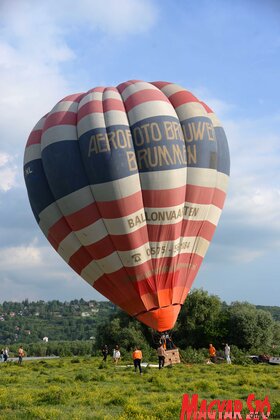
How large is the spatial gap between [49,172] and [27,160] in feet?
6.96

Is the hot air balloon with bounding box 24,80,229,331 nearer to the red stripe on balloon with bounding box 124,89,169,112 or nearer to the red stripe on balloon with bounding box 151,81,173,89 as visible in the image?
the red stripe on balloon with bounding box 124,89,169,112

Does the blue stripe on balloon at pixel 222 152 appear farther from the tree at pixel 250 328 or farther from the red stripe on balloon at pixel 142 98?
the tree at pixel 250 328

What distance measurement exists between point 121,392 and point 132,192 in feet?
21.1

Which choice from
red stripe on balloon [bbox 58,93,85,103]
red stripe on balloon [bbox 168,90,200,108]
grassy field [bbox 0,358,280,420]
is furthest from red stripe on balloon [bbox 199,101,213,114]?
grassy field [bbox 0,358,280,420]

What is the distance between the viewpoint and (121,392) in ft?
55.9

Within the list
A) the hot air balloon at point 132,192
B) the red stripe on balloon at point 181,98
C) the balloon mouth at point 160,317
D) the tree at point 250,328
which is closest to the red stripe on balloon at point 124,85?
the hot air balloon at point 132,192

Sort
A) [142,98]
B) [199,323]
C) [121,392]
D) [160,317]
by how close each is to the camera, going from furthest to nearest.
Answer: [199,323]
[142,98]
[160,317]
[121,392]

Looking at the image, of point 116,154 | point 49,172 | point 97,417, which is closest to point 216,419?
point 97,417

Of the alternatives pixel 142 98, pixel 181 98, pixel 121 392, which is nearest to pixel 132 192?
pixel 142 98

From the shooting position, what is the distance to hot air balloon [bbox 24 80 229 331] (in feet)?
63.0

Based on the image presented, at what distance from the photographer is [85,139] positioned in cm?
1956

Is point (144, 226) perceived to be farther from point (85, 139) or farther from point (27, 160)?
point (27, 160)

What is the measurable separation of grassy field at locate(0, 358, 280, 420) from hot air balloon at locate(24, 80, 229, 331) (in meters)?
2.47

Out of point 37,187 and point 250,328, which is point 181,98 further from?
point 250,328
